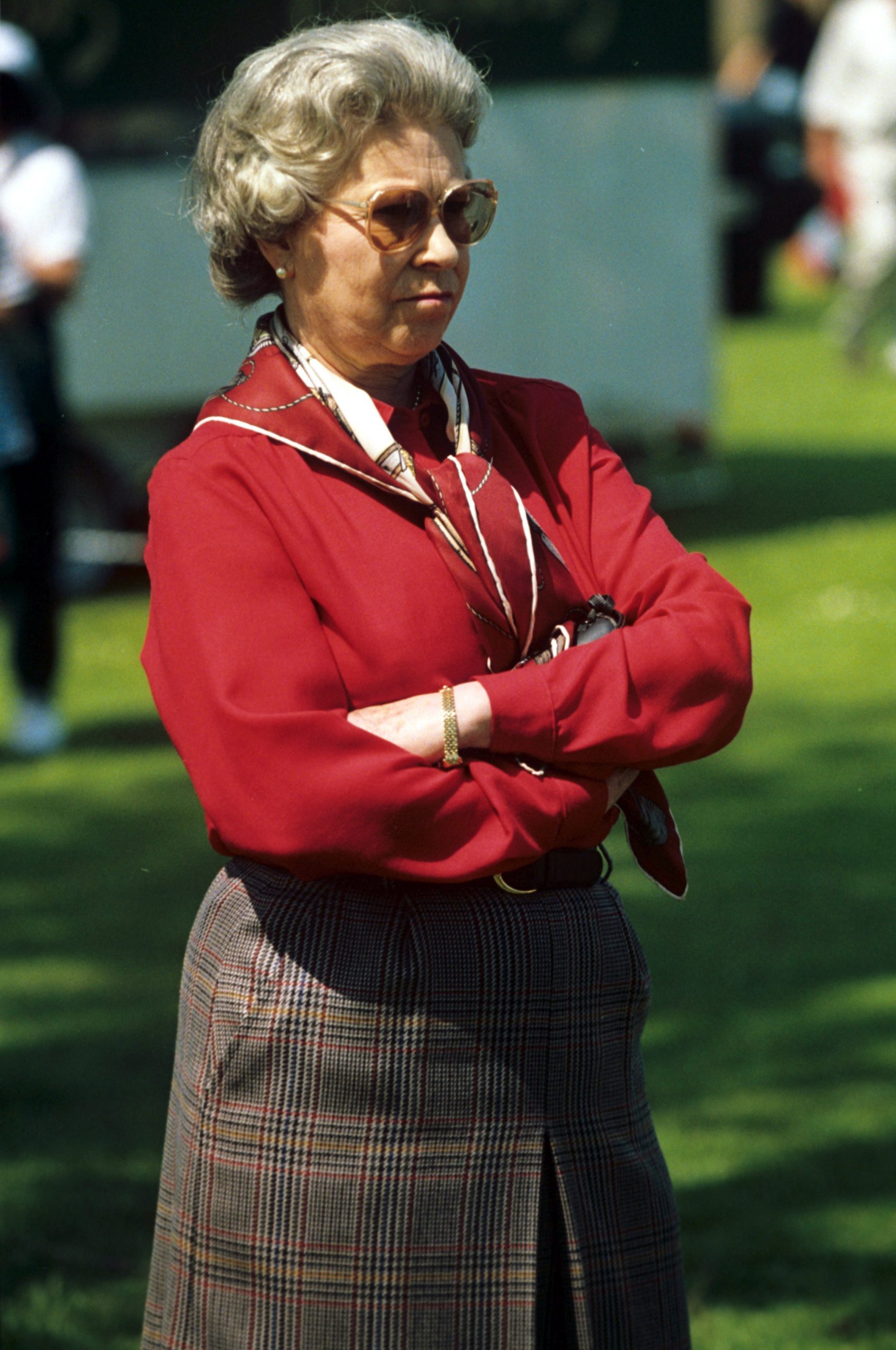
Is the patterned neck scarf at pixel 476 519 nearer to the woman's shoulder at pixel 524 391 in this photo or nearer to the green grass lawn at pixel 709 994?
the woman's shoulder at pixel 524 391

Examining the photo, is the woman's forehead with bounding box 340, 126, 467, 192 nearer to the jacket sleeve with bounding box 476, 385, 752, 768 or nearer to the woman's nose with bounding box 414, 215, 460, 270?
the woman's nose with bounding box 414, 215, 460, 270

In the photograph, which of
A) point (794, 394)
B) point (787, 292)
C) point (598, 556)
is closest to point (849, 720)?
point (598, 556)

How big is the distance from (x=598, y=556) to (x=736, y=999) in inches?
107

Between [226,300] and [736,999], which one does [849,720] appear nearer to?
[736,999]

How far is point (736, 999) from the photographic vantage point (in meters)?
4.92

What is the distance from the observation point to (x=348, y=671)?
7.22ft

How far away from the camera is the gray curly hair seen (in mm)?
2154

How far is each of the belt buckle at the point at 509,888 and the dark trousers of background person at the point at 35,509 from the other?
4.99m

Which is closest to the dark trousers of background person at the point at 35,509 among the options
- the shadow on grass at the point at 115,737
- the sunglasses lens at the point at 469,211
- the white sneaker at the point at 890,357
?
the shadow on grass at the point at 115,737

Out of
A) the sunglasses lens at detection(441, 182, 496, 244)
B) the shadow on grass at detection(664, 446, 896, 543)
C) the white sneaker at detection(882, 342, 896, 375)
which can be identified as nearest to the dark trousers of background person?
the shadow on grass at detection(664, 446, 896, 543)

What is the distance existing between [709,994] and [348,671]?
9.69 feet

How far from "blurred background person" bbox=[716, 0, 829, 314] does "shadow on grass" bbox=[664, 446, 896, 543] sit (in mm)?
8723

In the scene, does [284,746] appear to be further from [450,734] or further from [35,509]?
[35,509]

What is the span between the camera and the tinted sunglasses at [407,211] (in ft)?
7.11
